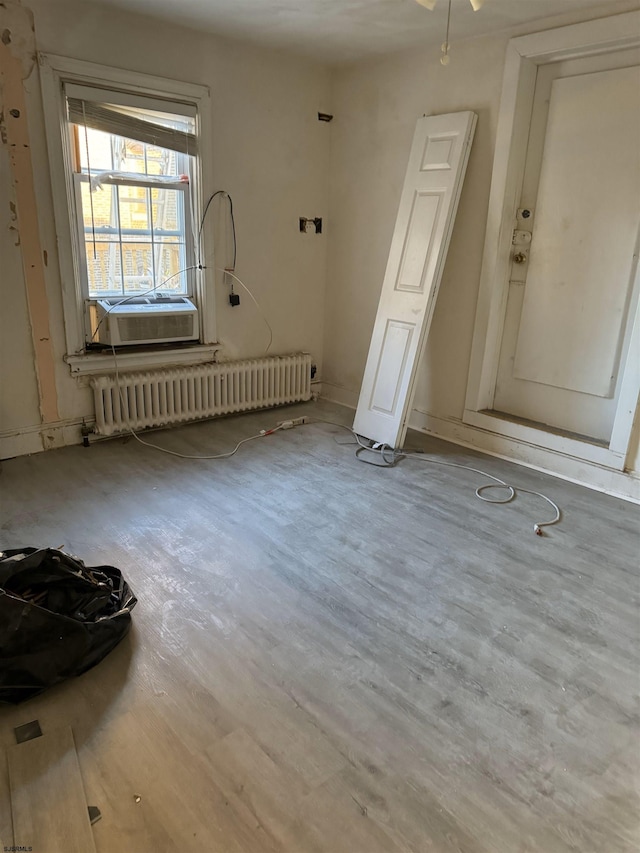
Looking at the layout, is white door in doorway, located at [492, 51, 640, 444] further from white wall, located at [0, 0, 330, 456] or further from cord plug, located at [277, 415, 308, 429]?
white wall, located at [0, 0, 330, 456]

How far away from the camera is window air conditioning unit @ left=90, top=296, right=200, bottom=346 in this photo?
3.76m

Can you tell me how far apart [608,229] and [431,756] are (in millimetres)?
2959

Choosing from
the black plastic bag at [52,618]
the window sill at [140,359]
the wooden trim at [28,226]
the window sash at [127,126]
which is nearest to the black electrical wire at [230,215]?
the window sash at [127,126]

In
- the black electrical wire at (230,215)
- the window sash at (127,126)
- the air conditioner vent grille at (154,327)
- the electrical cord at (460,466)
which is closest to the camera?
the electrical cord at (460,466)

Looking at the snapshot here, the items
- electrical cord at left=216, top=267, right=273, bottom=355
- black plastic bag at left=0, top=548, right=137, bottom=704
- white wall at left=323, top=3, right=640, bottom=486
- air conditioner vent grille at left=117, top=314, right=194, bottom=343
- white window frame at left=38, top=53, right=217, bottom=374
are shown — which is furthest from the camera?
electrical cord at left=216, top=267, right=273, bottom=355

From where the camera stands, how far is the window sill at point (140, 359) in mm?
3727

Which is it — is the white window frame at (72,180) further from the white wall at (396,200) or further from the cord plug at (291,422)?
the white wall at (396,200)

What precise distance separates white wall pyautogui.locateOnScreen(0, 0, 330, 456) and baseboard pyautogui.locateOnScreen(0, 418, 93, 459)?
0.01 m

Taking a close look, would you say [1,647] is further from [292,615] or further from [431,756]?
[431,756]

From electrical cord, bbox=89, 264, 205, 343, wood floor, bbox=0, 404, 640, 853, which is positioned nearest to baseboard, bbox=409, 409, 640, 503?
wood floor, bbox=0, 404, 640, 853

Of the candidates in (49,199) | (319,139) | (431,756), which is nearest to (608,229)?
(319,139)

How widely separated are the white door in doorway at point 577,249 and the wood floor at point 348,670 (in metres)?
0.72

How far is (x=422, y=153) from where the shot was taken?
3.89m

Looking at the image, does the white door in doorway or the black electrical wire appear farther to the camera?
the black electrical wire
